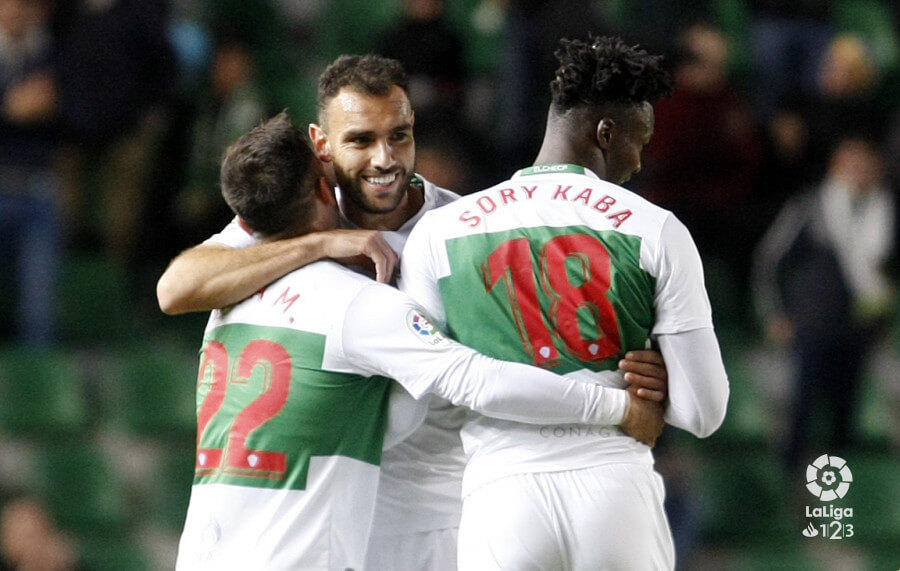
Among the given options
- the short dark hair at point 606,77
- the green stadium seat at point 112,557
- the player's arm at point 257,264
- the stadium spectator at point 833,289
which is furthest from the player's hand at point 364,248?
the stadium spectator at point 833,289

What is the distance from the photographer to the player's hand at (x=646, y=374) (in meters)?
3.98

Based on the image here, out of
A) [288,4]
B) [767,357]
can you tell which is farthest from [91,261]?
[767,357]

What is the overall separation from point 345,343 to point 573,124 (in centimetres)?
86

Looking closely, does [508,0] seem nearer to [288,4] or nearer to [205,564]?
[288,4]

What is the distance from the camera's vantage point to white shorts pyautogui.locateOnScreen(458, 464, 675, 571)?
3883 mm

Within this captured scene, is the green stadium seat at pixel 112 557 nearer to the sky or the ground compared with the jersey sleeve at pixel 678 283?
nearer to the ground

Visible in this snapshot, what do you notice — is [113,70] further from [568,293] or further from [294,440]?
[568,293]

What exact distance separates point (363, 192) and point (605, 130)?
751 millimetres

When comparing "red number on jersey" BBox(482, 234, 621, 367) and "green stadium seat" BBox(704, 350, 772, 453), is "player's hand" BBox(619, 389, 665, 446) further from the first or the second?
"green stadium seat" BBox(704, 350, 772, 453)

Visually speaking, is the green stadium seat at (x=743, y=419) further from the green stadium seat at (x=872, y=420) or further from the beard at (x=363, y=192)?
the beard at (x=363, y=192)

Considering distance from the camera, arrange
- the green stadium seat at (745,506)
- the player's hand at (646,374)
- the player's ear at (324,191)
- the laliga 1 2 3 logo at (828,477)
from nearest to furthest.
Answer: the player's hand at (646,374)
the player's ear at (324,191)
the laliga 1 2 3 logo at (828,477)
the green stadium seat at (745,506)

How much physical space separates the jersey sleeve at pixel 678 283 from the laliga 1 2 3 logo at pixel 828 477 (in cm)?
386

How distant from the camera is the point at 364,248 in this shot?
164 inches

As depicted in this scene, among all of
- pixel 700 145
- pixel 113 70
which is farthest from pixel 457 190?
pixel 113 70
